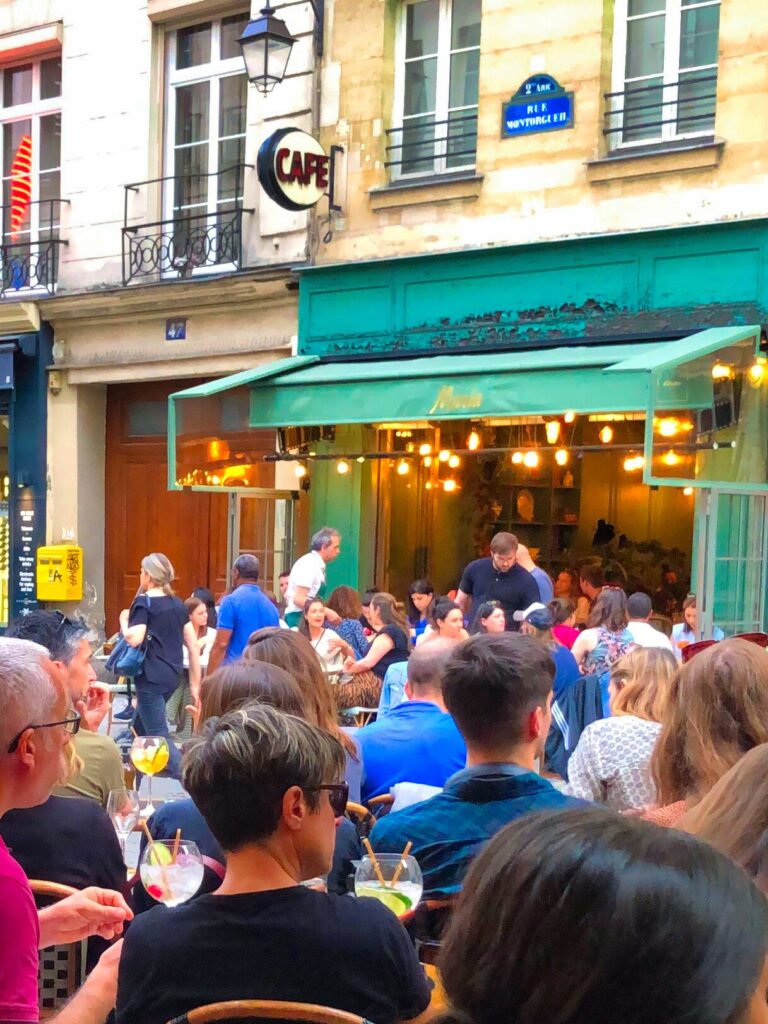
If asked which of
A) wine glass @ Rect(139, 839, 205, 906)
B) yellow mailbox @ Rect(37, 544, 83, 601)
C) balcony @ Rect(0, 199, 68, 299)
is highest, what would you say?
balcony @ Rect(0, 199, 68, 299)

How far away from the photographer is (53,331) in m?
14.2

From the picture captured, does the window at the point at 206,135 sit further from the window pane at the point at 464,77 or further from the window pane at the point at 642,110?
the window pane at the point at 642,110

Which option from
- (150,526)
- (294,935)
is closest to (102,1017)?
(294,935)

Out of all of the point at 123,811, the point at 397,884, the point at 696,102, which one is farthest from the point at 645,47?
the point at 397,884

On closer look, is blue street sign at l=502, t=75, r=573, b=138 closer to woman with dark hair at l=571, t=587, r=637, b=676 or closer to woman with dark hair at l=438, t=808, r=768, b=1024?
woman with dark hair at l=571, t=587, r=637, b=676

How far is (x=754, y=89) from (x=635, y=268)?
1599 millimetres

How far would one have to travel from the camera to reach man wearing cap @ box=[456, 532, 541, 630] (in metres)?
9.94

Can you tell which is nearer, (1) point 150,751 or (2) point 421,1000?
(2) point 421,1000

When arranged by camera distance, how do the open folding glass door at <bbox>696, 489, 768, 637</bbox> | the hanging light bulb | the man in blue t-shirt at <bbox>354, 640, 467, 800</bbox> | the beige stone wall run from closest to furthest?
the man in blue t-shirt at <bbox>354, 640, 467, 800</bbox>, the open folding glass door at <bbox>696, 489, 768, 637</bbox>, the beige stone wall, the hanging light bulb

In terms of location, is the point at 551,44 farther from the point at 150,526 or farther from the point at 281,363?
the point at 150,526

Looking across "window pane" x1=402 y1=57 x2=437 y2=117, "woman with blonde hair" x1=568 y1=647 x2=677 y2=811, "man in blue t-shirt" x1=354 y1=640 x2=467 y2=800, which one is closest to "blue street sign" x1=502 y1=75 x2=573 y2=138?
"window pane" x1=402 y1=57 x2=437 y2=117

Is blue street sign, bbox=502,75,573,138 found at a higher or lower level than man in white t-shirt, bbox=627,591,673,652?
higher

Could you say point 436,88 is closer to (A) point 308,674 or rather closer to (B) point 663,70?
(B) point 663,70

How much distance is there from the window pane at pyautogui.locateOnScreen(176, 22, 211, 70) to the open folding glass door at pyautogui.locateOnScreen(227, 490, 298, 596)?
463 centimetres
